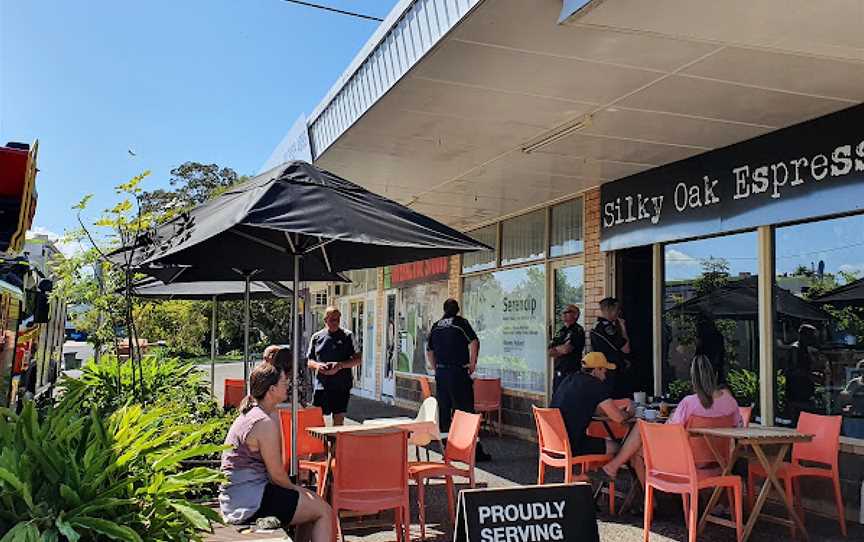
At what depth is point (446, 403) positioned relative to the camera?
27.1 feet

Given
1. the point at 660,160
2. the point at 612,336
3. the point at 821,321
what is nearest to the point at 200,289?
the point at 612,336

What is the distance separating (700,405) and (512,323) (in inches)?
203

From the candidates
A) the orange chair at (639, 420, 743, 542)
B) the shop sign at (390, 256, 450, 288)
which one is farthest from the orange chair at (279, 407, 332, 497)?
the shop sign at (390, 256, 450, 288)

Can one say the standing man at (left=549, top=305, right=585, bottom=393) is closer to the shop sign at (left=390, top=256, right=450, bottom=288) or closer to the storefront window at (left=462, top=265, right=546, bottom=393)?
Answer: the storefront window at (left=462, top=265, right=546, bottom=393)

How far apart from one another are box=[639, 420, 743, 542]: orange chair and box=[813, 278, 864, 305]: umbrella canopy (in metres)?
1.97

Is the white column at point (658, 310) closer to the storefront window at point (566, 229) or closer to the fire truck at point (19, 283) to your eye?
the storefront window at point (566, 229)

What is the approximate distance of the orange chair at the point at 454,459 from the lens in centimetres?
531

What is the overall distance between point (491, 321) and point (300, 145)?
4.28m

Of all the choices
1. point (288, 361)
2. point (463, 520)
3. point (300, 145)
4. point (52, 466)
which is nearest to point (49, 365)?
point (300, 145)

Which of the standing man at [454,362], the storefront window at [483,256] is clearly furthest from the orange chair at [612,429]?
the storefront window at [483,256]

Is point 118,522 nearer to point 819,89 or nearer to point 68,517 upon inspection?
point 68,517

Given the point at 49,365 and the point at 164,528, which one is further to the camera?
the point at 49,365

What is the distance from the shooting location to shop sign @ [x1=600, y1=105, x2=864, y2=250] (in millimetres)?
5559

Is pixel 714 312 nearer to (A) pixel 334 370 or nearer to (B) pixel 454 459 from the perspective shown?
(B) pixel 454 459
